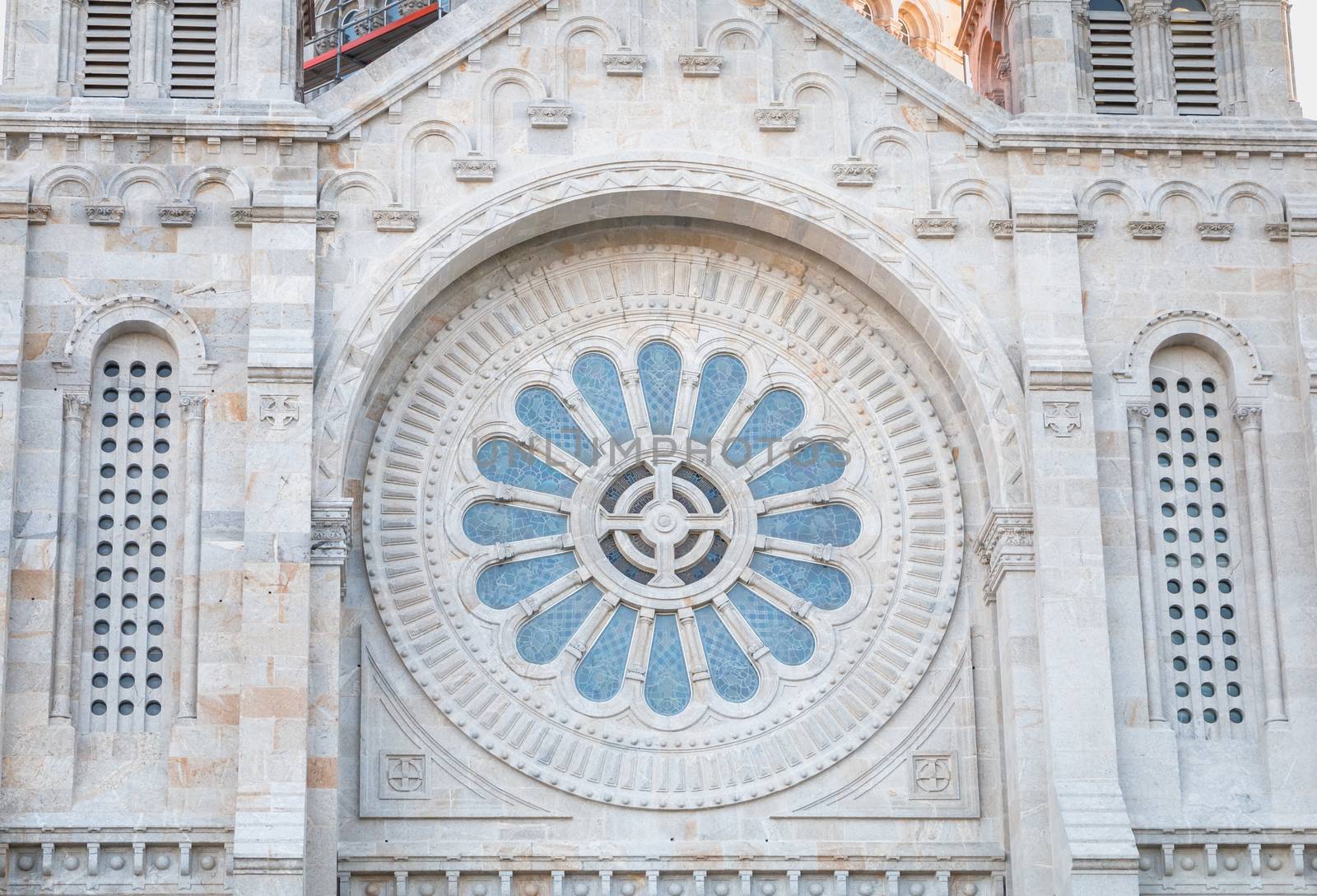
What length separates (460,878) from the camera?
2592 cm

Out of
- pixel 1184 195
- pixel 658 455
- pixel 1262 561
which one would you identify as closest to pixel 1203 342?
pixel 1184 195

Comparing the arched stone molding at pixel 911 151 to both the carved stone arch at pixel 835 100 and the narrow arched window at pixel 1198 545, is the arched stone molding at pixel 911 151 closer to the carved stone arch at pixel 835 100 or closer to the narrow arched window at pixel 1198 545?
the carved stone arch at pixel 835 100

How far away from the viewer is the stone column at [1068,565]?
25297 mm

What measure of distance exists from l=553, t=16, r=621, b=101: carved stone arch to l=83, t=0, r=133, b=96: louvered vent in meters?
4.23

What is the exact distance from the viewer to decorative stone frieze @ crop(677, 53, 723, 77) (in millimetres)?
28234

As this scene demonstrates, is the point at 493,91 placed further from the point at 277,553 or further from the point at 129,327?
the point at 277,553

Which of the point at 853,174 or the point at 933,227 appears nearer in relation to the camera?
the point at 933,227

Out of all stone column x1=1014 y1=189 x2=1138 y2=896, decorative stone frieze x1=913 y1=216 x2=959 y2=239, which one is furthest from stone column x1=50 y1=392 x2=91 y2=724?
stone column x1=1014 y1=189 x2=1138 y2=896

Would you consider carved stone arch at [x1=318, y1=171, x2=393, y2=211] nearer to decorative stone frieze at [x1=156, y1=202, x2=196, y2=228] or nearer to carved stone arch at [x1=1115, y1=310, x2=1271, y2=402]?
decorative stone frieze at [x1=156, y1=202, x2=196, y2=228]

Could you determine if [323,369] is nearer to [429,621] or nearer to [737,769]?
[429,621]

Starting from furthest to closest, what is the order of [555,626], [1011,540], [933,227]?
[933,227] < [555,626] < [1011,540]

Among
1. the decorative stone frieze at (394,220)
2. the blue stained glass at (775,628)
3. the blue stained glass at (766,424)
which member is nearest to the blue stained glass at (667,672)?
the blue stained glass at (775,628)

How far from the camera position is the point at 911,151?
92.6ft

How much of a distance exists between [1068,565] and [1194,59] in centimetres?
602
